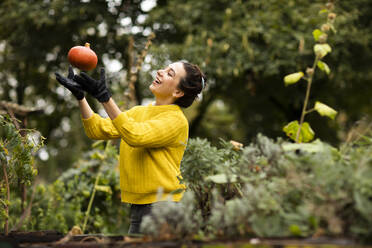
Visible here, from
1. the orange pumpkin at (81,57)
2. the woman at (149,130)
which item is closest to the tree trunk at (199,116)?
the woman at (149,130)

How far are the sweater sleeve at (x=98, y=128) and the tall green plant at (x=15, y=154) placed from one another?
287mm

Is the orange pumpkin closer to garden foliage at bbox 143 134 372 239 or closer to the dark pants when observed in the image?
the dark pants

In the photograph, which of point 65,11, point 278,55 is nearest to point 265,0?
point 278,55

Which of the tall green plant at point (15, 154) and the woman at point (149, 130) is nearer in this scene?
the woman at point (149, 130)

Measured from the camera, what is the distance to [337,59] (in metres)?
7.79

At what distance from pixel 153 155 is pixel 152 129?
23 cm

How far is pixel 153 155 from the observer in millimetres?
2420

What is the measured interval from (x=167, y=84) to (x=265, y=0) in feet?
18.3

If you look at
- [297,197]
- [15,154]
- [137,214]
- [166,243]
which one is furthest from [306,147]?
[15,154]

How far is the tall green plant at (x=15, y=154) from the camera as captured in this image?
2322 millimetres

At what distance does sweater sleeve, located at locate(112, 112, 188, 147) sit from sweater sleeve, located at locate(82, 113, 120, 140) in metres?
0.37

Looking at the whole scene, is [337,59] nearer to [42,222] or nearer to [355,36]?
[355,36]

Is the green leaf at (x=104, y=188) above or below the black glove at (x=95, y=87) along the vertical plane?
below

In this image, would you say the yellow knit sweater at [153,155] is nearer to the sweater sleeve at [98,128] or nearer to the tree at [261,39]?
the sweater sleeve at [98,128]
